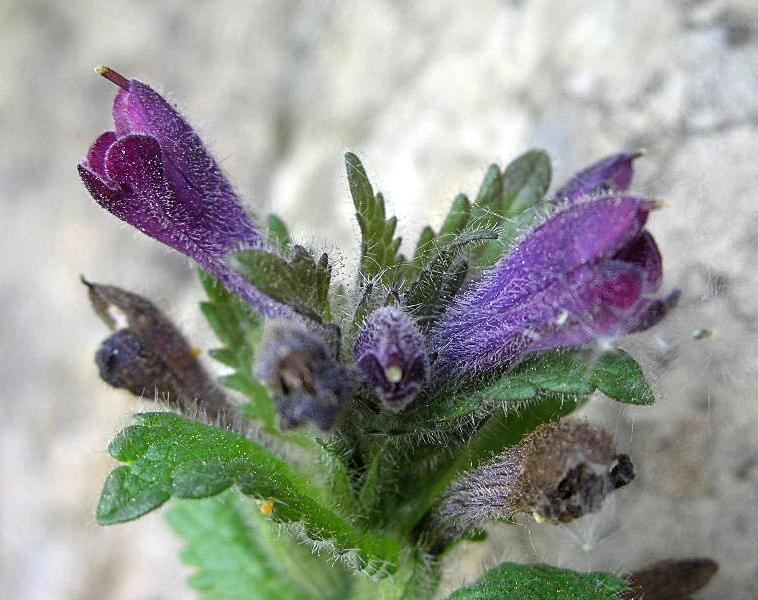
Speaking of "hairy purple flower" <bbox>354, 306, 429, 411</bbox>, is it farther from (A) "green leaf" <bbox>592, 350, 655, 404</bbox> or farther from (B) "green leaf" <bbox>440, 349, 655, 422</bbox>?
(A) "green leaf" <bbox>592, 350, 655, 404</bbox>

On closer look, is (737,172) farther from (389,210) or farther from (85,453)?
(85,453)

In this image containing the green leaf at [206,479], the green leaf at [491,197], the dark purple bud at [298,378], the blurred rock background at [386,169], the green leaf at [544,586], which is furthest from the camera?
the blurred rock background at [386,169]

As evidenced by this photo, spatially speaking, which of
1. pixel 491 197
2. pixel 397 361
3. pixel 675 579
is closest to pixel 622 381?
pixel 397 361

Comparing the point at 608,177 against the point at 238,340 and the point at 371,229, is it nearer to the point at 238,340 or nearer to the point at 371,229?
the point at 371,229

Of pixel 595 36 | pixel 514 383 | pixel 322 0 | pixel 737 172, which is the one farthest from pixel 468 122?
pixel 514 383

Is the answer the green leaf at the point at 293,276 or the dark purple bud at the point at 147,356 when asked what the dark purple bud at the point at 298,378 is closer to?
the green leaf at the point at 293,276

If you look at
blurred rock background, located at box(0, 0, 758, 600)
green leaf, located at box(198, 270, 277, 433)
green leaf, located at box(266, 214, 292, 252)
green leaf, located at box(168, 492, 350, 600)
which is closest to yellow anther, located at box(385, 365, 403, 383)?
blurred rock background, located at box(0, 0, 758, 600)

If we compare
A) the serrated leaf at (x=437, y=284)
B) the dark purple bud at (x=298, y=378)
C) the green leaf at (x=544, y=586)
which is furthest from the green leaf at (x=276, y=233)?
the green leaf at (x=544, y=586)
